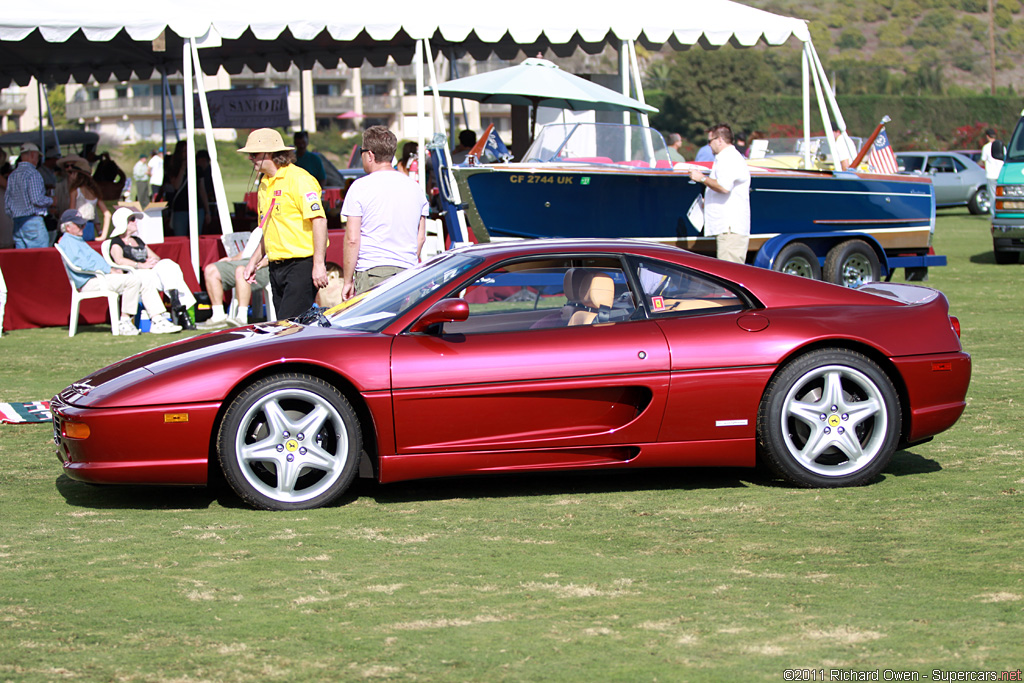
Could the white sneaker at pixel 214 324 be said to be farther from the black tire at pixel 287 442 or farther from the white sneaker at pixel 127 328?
the black tire at pixel 287 442

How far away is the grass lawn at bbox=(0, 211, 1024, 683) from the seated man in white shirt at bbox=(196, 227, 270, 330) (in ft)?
20.5

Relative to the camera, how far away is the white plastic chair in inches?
463

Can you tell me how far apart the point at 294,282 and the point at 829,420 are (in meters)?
3.91

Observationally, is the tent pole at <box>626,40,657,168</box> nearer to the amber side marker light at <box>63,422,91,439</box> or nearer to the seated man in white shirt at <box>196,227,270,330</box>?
the seated man in white shirt at <box>196,227,270,330</box>

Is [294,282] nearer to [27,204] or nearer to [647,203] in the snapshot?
[647,203]

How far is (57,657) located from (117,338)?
334 inches

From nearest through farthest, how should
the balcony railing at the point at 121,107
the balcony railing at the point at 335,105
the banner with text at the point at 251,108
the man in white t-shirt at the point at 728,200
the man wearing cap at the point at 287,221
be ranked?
1. the man wearing cap at the point at 287,221
2. the man in white t-shirt at the point at 728,200
3. the banner with text at the point at 251,108
4. the balcony railing at the point at 121,107
5. the balcony railing at the point at 335,105

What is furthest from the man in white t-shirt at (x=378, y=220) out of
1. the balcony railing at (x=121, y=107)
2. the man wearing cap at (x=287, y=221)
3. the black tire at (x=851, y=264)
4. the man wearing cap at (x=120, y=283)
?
the balcony railing at (x=121, y=107)

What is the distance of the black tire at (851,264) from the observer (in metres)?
13.5

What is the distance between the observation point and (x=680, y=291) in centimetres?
549

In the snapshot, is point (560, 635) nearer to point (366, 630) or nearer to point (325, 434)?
point (366, 630)

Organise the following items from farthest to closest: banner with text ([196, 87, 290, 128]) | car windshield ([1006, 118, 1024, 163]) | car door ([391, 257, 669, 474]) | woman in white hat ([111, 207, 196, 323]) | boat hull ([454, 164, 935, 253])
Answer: banner with text ([196, 87, 290, 128])
car windshield ([1006, 118, 1024, 163])
boat hull ([454, 164, 935, 253])
woman in white hat ([111, 207, 196, 323])
car door ([391, 257, 669, 474])

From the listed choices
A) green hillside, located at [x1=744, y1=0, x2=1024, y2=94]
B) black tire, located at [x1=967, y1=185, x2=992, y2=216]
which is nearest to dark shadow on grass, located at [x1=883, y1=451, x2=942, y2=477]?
black tire, located at [x1=967, y1=185, x2=992, y2=216]

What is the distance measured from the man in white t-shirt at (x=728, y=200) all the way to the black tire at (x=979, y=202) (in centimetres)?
1957
